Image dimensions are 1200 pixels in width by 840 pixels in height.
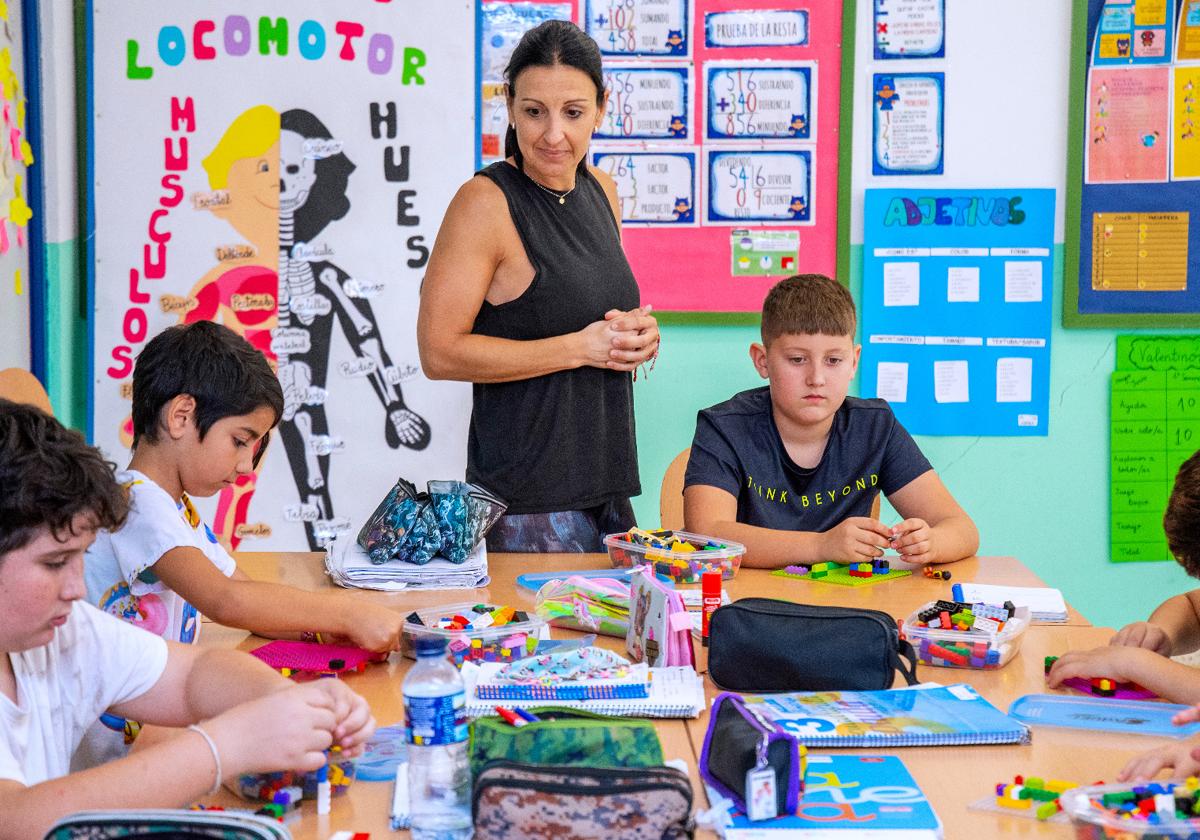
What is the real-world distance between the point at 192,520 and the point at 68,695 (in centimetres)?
61

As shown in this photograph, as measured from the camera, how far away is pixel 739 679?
1.54m

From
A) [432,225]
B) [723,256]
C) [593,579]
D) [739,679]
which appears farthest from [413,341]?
[739,679]

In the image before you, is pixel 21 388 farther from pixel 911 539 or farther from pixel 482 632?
pixel 911 539

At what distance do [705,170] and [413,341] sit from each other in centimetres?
94

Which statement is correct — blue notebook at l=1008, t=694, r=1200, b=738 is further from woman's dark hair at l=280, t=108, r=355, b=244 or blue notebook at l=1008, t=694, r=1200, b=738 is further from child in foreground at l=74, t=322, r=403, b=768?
woman's dark hair at l=280, t=108, r=355, b=244

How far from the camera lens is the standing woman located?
227 cm

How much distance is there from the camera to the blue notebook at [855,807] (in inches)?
44.0

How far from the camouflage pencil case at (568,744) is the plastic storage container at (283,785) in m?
0.16

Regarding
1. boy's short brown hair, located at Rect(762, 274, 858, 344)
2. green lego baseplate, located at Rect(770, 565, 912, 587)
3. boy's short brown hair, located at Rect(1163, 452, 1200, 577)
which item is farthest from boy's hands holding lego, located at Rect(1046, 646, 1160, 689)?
boy's short brown hair, located at Rect(762, 274, 858, 344)

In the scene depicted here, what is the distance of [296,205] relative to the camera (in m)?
3.39

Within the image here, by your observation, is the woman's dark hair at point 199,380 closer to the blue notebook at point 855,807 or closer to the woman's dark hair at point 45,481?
the woman's dark hair at point 45,481

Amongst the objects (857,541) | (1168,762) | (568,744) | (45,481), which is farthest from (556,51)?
(1168,762)

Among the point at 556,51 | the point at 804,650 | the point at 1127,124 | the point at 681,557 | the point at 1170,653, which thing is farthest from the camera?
the point at 1127,124

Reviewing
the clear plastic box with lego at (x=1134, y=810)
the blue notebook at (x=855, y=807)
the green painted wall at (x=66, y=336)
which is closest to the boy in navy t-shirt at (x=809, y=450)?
the blue notebook at (x=855, y=807)
